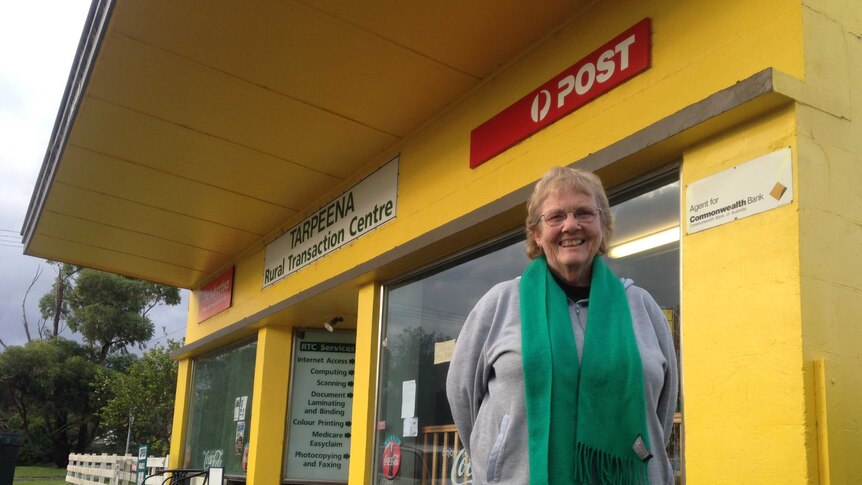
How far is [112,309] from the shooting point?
165ft

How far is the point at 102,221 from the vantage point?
29.5 ft

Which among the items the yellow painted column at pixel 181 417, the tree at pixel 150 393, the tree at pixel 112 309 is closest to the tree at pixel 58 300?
the tree at pixel 112 309

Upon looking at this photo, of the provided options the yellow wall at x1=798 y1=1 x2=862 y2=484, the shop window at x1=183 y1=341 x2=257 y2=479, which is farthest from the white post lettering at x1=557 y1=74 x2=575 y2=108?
the shop window at x1=183 y1=341 x2=257 y2=479

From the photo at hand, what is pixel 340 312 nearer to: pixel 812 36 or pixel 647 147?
pixel 647 147

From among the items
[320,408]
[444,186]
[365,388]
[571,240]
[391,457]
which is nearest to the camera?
[571,240]

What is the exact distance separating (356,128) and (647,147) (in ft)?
9.62

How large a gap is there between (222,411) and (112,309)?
42.7 metres

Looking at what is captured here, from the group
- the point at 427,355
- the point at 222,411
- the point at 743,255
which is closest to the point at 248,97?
the point at 427,355

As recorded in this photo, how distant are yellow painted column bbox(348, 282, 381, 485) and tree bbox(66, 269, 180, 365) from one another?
45.8 meters

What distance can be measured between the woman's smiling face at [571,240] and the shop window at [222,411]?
8001mm

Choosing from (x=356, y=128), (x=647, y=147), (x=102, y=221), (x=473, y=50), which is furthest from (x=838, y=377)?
(x=102, y=221)

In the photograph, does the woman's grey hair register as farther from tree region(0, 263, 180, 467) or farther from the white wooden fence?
tree region(0, 263, 180, 467)

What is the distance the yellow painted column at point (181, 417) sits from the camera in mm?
11930

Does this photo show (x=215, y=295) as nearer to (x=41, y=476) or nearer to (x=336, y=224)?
(x=336, y=224)
